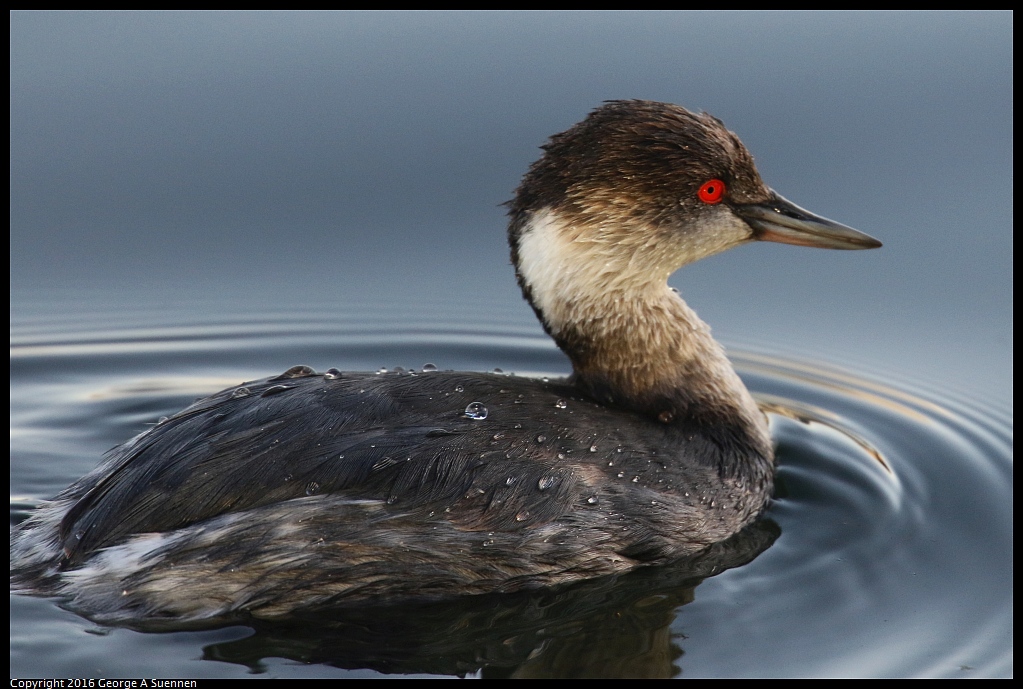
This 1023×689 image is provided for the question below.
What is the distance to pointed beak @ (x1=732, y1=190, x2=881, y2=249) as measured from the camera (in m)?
6.07

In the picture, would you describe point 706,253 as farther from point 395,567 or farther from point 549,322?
point 395,567

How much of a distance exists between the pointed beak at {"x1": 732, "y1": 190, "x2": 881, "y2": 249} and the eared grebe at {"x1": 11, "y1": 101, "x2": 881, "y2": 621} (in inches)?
0.4

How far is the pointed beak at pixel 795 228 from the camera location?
239 inches

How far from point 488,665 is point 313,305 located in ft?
11.8

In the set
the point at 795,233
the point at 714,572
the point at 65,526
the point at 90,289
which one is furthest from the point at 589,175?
the point at 90,289

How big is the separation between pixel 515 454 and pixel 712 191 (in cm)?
157

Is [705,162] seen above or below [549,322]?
above

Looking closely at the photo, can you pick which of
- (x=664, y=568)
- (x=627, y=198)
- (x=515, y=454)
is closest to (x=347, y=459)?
(x=515, y=454)

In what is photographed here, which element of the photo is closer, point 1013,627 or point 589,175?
point 1013,627

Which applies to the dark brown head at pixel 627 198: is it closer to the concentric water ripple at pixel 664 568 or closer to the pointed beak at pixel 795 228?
the pointed beak at pixel 795 228

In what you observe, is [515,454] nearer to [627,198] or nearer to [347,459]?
[347,459]

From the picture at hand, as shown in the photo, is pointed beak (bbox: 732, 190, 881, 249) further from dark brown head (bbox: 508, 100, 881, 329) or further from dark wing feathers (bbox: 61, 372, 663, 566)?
dark wing feathers (bbox: 61, 372, 663, 566)

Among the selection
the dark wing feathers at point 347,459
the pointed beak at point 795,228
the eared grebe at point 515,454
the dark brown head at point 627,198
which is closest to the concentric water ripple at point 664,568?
the eared grebe at point 515,454

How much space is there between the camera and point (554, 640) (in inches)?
193
